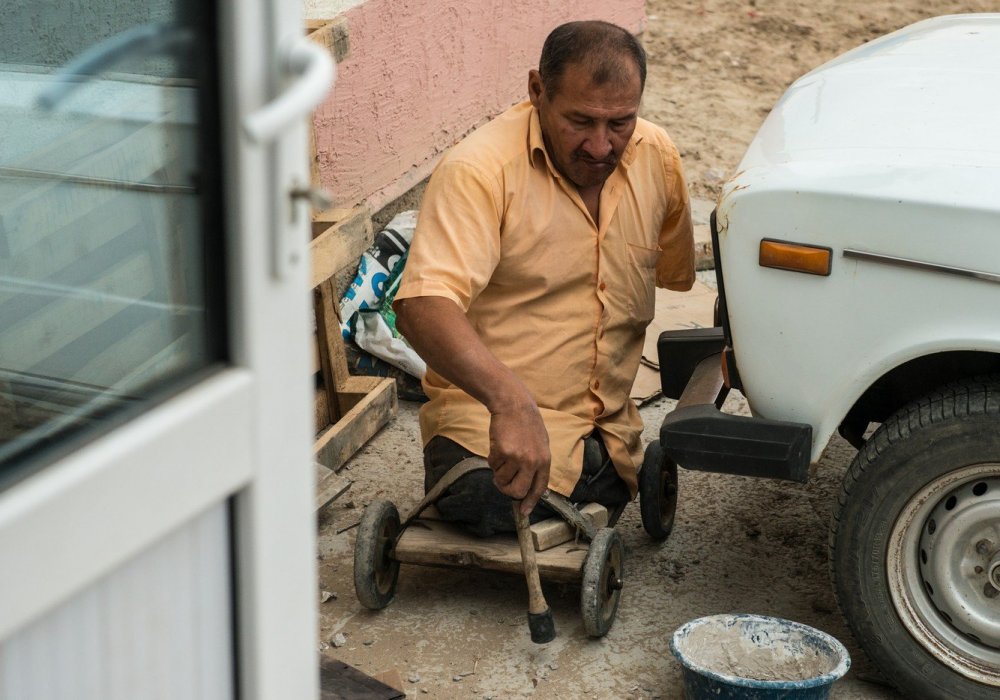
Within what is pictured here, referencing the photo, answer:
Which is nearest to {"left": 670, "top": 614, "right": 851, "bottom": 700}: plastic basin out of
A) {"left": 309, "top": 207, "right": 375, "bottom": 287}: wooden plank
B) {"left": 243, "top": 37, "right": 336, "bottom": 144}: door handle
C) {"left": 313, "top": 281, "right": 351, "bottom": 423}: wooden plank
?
{"left": 309, "top": 207, "right": 375, "bottom": 287}: wooden plank

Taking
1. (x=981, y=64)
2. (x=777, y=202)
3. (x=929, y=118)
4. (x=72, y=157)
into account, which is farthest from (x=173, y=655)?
(x=981, y=64)

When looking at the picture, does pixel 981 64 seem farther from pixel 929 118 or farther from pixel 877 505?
pixel 877 505

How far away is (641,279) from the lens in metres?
3.46

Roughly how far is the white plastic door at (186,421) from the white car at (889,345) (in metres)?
1.41

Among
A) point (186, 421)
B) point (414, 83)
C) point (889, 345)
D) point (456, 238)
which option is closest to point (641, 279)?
point (456, 238)

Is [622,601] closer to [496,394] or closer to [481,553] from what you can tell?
[481,553]

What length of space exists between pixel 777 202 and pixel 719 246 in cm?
20

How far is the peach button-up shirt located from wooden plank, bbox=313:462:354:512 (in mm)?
474

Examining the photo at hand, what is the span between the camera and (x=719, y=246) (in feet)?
8.96

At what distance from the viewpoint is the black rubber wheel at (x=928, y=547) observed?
2631 mm

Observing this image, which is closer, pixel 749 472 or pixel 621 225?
pixel 749 472

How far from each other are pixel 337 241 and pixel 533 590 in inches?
44.8

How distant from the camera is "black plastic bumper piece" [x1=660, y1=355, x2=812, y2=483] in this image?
2709 millimetres

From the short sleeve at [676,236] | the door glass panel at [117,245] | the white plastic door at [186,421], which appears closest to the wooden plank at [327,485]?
the short sleeve at [676,236]
